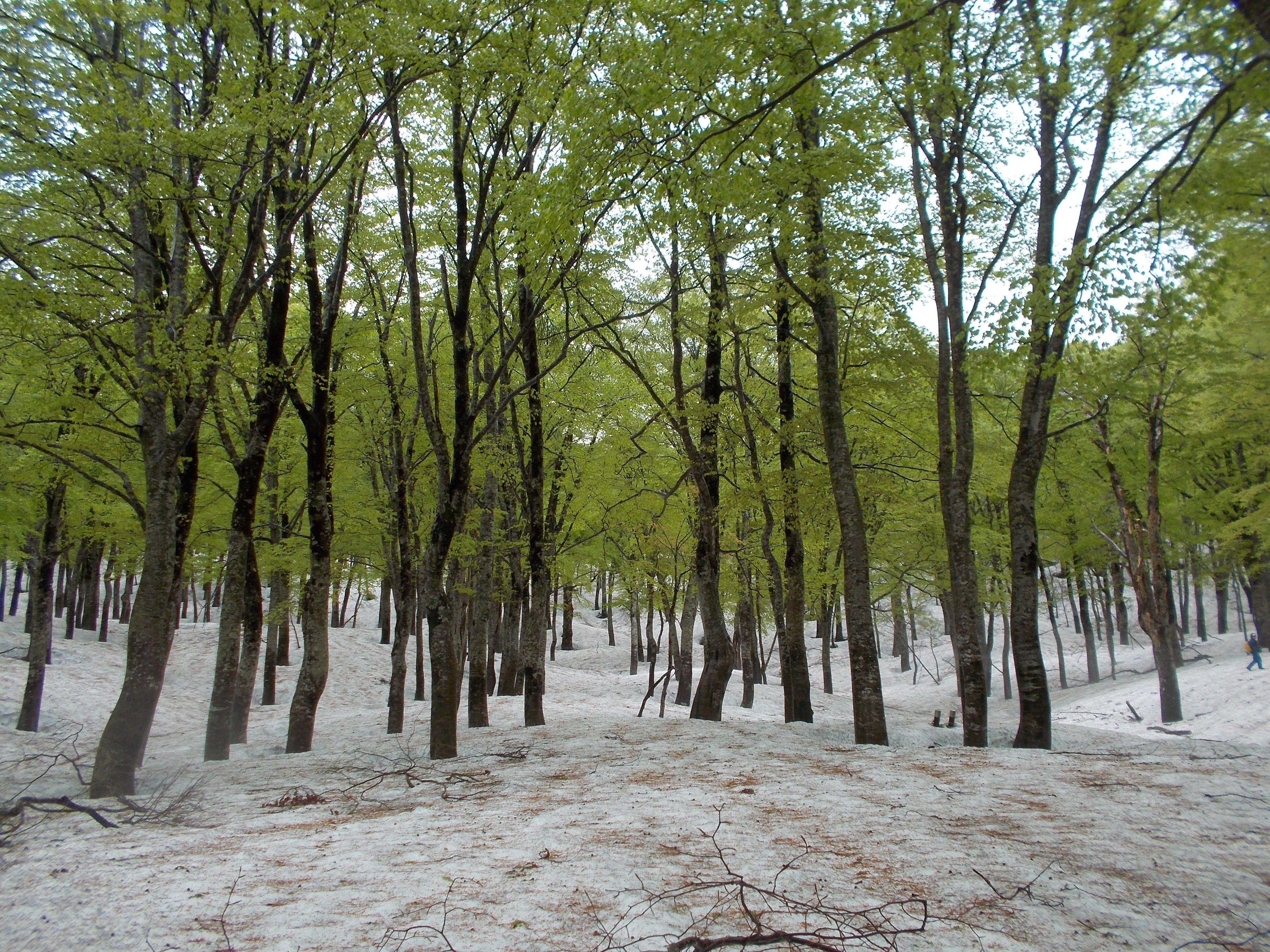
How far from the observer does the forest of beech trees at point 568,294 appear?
18.9ft

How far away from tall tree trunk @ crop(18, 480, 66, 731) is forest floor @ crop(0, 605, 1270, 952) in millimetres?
4477

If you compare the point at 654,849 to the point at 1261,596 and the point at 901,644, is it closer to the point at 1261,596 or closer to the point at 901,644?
the point at 1261,596

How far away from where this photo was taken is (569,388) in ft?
45.6

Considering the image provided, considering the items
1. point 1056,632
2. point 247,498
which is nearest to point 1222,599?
point 1056,632

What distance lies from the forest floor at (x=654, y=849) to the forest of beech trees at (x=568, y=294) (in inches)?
75.5

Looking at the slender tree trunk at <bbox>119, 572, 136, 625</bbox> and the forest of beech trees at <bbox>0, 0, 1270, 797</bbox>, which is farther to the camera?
the slender tree trunk at <bbox>119, 572, 136, 625</bbox>

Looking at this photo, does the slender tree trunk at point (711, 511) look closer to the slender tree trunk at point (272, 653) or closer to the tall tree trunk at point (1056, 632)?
the slender tree trunk at point (272, 653)

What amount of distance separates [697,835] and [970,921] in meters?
1.69

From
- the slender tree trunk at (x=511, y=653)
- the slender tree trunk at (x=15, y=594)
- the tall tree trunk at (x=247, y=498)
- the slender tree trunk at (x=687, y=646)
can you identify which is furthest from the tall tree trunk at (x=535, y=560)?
the slender tree trunk at (x=15, y=594)

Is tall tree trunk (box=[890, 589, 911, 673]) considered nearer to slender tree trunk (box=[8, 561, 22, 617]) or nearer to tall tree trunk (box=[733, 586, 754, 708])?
tall tree trunk (box=[733, 586, 754, 708])

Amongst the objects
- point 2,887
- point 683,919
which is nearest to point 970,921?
point 683,919

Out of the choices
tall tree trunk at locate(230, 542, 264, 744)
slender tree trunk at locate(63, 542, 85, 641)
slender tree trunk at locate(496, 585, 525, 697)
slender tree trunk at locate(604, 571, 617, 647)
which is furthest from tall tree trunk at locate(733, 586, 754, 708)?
slender tree trunk at locate(63, 542, 85, 641)

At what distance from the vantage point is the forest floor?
8.91 ft

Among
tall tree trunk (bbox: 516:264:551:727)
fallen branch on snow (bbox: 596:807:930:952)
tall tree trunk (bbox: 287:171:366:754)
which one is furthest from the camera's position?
tall tree trunk (bbox: 516:264:551:727)
